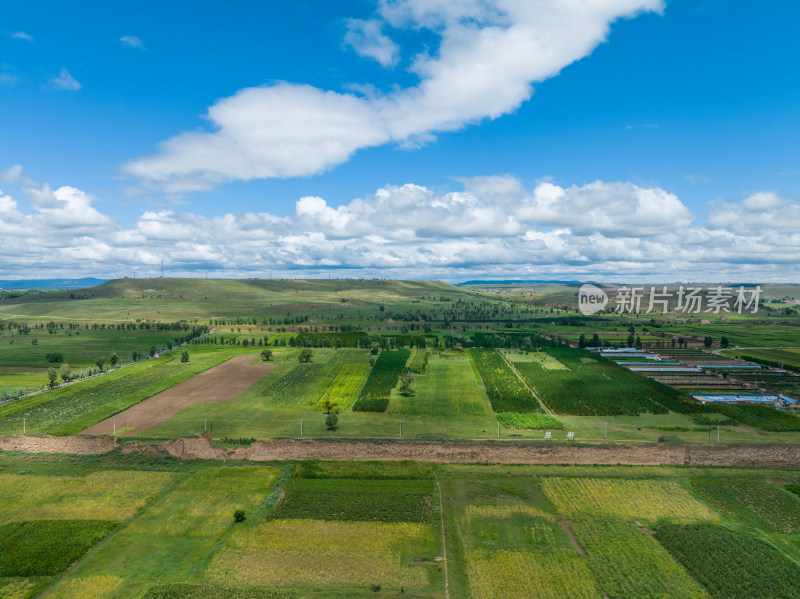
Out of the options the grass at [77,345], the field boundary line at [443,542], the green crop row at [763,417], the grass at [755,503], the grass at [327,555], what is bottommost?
the grass at [77,345]

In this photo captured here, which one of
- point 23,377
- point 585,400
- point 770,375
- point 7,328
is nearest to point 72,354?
point 23,377

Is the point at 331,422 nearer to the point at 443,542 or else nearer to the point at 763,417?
the point at 443,542

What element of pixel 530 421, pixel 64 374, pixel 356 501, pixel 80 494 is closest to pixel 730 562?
pixel 356 501

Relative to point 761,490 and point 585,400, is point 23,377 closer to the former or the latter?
point 585,400

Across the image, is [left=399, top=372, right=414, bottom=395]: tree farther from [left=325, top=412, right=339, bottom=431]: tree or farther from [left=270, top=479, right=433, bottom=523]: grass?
[left=270, top=479, right=433, bottom=523]: grass

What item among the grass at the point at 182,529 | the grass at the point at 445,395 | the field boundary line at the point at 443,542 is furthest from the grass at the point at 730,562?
the grass at the point at 182,529

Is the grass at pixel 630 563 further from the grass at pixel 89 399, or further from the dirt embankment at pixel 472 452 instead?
the grass at pixel 89 399
